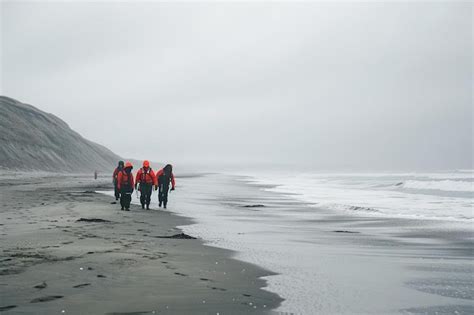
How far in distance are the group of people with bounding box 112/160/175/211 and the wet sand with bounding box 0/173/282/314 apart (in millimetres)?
5457

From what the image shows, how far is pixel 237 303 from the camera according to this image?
6098mm

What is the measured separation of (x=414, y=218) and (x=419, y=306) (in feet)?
42.9

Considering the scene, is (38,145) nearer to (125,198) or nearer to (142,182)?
(142,182)

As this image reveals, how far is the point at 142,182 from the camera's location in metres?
19.6

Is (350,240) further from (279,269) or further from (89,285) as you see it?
(89,285)

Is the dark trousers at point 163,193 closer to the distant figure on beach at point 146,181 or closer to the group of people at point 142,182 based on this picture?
the group of people at point 142,182

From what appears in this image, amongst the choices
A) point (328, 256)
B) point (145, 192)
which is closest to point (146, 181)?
point (145, 192)

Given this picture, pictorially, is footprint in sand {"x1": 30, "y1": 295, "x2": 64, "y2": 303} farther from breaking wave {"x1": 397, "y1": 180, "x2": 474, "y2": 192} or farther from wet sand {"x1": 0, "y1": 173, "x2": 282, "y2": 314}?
breaking wave {"x1": 397, "y1": 180, "x2": 474, "y2": 192}

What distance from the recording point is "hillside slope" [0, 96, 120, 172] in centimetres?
8186

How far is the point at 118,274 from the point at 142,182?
1243 cm

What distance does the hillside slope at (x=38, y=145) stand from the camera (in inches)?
3223

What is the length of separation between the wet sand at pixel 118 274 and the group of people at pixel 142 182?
5457mm

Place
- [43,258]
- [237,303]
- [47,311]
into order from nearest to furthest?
[47,311] < [237,303] < [43,258]

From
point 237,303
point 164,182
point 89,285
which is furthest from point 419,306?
point 164,182
